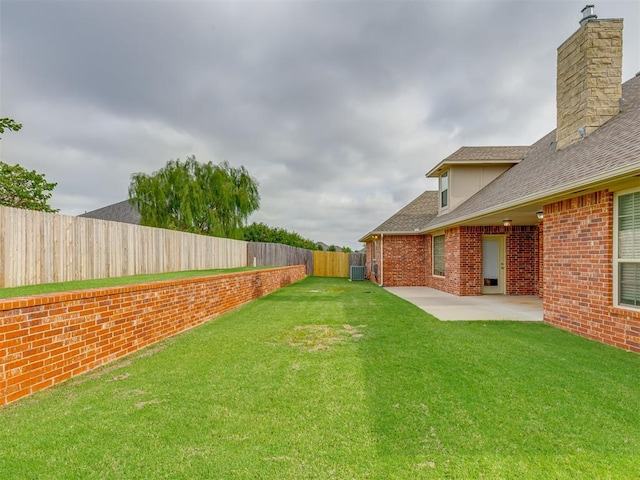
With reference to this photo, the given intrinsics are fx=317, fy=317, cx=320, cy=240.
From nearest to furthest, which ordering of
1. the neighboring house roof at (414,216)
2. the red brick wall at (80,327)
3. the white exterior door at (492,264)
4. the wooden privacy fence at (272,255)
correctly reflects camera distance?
the red brick wall at (80,327) → the white exterior door at (492,264) → the neighboring house roof at (414,216) → the wooden privacy fence at (272,255)

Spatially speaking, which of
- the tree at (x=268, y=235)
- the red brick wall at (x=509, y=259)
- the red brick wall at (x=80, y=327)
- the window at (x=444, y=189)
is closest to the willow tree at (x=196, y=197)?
the tree at (x=268, y=235)

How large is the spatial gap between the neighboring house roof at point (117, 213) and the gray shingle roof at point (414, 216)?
59.1 feet

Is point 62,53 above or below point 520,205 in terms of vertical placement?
above

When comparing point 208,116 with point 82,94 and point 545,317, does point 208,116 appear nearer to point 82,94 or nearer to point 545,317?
point 82,94

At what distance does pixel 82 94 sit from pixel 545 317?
13.5 m

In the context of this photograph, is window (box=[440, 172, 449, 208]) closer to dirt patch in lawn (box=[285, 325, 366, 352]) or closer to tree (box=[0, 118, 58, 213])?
dirt patch in lawn (box=[285, 325, 366, 352])

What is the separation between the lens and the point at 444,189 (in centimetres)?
1367

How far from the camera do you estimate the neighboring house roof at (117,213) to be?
2323cm

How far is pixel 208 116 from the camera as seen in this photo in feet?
41.9

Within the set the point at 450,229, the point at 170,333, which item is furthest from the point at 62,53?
the point at 450,229

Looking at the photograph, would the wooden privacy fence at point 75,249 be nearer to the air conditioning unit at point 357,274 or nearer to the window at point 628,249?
the window at point 628,249

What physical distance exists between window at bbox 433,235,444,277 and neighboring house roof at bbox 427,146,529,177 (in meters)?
2.98

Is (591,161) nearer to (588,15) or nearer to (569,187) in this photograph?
(569,187)

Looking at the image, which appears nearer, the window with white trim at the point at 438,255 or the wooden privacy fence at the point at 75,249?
the wooden privacy fence at the point at 75,249
